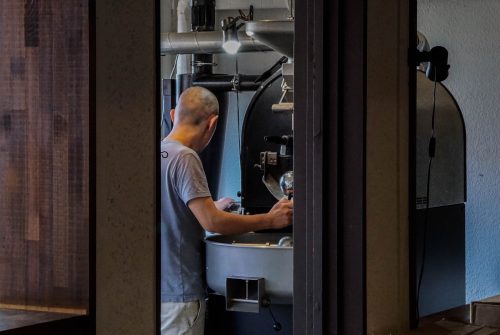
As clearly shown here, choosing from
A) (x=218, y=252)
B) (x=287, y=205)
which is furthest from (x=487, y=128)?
(x=218, y=252)

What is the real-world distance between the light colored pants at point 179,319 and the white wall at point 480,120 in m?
1.94

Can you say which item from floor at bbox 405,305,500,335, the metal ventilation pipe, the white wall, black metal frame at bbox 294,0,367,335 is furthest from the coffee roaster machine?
the white wall

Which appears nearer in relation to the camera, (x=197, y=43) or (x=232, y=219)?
(x=232, y=219)

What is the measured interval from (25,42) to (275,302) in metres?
1.72

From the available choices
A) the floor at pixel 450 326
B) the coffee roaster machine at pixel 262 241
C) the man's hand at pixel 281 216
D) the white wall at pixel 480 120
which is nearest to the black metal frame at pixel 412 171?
the floor at pixel 450 326

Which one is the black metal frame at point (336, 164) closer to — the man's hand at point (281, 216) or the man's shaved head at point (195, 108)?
the man's hand at point (281, 216)

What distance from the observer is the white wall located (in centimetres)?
403

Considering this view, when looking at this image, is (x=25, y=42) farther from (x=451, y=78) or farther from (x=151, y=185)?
(x=451, y=78)

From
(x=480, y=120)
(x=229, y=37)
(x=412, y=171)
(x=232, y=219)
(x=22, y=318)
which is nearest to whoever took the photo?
(x=22, y=318)

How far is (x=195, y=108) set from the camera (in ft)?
9.64

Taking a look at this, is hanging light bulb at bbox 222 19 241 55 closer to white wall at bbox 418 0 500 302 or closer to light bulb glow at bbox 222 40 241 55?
light bulb glow at bbox 222 40 241 55

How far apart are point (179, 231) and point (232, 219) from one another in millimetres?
203

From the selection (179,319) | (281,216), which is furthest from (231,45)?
(179,319)

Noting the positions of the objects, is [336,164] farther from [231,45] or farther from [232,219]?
[231,45]
